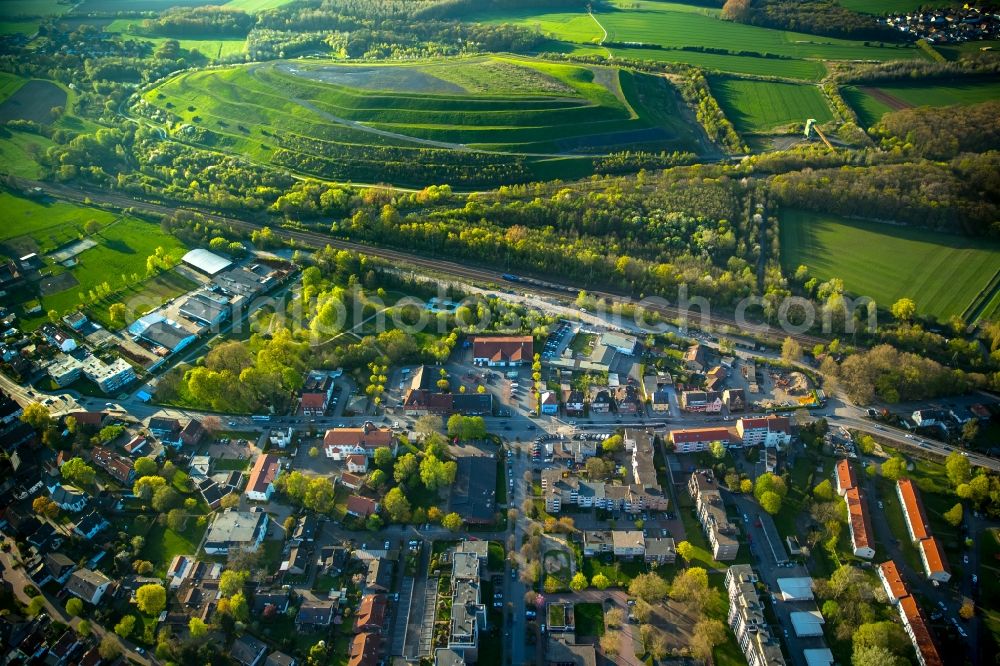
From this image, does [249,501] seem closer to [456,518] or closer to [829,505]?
[456,518]

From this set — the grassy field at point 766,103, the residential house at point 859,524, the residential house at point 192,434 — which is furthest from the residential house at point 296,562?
the grassy field at point 766,103

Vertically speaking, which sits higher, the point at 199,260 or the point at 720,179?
the point at 720,179

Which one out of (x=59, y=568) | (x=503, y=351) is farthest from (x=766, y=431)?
(x=59, y=568)

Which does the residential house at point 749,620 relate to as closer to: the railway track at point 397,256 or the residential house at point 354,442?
the residential house at point 354,442

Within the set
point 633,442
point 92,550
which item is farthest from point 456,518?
point 92,550

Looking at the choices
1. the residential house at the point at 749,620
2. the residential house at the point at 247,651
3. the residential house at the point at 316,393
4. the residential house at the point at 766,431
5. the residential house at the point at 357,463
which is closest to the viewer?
the residential house at the point at 749,620

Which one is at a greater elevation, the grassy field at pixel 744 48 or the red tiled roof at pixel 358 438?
the grassy field at pixel 744 48
